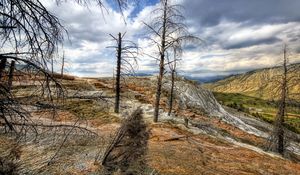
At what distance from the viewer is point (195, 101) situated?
4478cm

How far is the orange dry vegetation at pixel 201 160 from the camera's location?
13.9 meters

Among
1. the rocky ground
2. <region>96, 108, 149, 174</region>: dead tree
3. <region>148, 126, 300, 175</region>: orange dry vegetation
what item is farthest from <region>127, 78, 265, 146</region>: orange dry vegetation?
<region>96, 108, 149, 174</region>: dead tree

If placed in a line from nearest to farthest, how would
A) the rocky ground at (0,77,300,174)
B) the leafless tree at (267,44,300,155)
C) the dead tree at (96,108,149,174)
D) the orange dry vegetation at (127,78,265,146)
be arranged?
1. the rocky ground at (0,77,300,174)
2. the dead tree at (96,108,149,174)
3. the leafless tree at (267,44,300,155)
4. the orange dry vegetation at (127,78,265,146)

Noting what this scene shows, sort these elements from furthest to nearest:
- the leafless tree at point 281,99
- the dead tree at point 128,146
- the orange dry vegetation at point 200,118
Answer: the orange dry vegetation at point 200,118, the leafless tree at point 281,99, the dead tree at point 128,146

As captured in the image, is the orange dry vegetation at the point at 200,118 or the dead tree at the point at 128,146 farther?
the orange dry vegetation at the point at 200,118

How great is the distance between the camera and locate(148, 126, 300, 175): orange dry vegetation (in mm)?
13906

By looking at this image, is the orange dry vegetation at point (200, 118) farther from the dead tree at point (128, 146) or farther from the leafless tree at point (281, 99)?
the dead tree at point (128, 146)

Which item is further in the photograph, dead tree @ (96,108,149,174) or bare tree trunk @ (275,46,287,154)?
bare tree trunk @ (275,46,287,154)

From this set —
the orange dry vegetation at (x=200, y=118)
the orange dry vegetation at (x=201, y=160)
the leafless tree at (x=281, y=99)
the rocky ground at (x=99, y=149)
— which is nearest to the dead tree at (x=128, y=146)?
the rocky ground at (x=99, y=149)

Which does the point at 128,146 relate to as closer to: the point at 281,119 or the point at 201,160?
the point at 201,160

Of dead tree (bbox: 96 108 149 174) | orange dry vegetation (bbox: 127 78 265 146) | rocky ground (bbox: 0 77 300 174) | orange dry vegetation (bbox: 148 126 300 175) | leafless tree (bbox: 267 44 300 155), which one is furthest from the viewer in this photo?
orange dry vegetation (bbox: 127 78 265 146)

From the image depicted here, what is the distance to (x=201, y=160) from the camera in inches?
627

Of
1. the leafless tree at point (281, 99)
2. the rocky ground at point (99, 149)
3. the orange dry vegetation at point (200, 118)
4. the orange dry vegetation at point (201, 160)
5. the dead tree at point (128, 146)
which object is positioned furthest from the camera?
the orange dry vegetation at point (200, 118)

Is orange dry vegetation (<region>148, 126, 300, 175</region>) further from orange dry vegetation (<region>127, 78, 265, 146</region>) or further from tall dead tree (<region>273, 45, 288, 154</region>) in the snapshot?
orange dry vegetation (<region>127, 78, 265, 146</region>)
